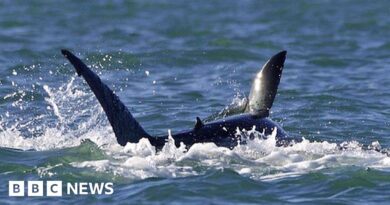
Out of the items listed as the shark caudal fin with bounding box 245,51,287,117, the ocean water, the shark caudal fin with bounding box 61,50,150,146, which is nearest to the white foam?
the ocean water

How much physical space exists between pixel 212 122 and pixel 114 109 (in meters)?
1.17

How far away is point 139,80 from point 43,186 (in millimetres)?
7752

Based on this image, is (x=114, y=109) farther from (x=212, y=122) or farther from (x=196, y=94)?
(x=196, y=94)

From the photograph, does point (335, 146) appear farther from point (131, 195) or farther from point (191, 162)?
point (131, 195)

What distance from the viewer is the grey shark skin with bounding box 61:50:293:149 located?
40.1 ft

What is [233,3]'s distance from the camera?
106 feet

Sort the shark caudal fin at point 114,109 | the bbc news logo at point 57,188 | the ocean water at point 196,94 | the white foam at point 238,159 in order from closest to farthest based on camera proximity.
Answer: the bbc news logo at point 57,188
the ocean water at point 196,94
the white foam at point 238,159
the shark caudal fin at point 114,109

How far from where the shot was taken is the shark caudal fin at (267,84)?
44.2 ft

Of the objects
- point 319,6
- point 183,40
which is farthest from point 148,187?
point 319,6

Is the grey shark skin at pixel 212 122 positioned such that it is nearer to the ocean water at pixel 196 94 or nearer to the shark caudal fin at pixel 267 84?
the shark caudal fin at pixel 267 84

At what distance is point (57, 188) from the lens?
37.8 ft

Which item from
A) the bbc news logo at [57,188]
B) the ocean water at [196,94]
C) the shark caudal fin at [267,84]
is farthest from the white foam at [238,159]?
the shark caudal fin at [267,84]

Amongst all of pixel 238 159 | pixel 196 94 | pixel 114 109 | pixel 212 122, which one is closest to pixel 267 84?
pixel 212 122

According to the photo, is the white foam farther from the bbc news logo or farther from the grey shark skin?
the bbc news logo
